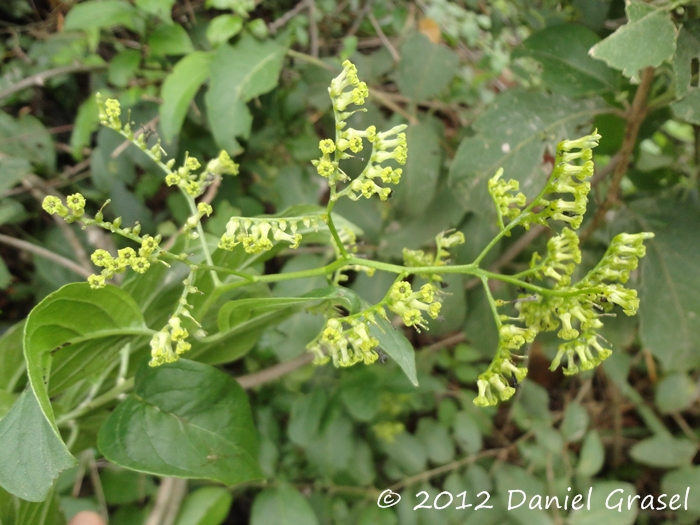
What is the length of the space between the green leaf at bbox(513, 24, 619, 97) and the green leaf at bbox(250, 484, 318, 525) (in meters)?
1.32

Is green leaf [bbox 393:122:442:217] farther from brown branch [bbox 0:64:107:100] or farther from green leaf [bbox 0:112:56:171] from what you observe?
green leaf [bbox 0:112:56:171]

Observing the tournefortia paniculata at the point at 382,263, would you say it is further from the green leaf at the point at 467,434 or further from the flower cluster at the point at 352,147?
the green leaf at the point at 467,434

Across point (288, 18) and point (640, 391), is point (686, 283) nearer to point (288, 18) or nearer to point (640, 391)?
point (640, 391)

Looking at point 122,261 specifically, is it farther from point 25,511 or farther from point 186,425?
point 25,511

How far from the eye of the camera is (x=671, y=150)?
5.75 feet

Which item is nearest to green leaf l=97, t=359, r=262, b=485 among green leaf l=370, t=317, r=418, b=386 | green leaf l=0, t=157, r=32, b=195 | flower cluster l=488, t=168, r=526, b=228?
green leaf l=370, t=317, r=418, b=386

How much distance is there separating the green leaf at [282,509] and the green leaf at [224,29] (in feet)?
4.26

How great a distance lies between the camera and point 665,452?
1711mm

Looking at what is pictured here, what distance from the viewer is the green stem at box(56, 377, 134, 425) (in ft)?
3.22

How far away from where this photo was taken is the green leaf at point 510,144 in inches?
44.8

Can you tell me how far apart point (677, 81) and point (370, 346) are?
2.64 ft

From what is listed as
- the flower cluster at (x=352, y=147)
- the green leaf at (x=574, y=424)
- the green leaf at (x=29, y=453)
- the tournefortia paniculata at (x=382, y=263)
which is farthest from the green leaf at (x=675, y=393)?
the green leaf at (x=29, y=453)

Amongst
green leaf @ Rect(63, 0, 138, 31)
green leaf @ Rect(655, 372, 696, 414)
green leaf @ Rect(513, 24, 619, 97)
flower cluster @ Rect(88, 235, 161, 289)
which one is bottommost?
green leaf @ Rect(655, 372, 696, 414)

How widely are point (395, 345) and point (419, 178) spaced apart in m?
0.69
